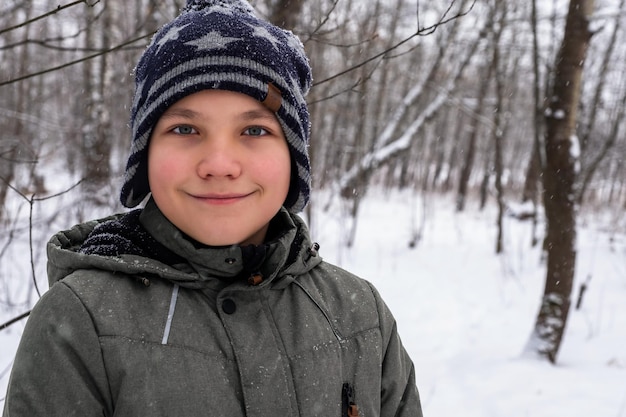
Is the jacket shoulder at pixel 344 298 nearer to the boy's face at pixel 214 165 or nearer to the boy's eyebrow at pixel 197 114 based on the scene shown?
the boy's face at pixel 214 165

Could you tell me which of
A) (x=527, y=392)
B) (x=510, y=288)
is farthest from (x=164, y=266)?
(x=510, y=288)

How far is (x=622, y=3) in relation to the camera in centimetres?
528

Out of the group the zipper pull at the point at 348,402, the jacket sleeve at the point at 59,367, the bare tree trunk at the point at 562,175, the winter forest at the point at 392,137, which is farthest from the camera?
the bare tree trunk at the point at 562,175

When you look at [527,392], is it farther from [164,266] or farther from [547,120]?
[164,266]

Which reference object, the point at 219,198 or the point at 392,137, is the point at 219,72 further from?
the point at 392,137

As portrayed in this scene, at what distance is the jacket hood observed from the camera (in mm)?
1009

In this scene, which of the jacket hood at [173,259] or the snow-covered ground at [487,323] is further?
the snow-covered ground at [487,323]

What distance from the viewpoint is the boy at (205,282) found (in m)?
0.91

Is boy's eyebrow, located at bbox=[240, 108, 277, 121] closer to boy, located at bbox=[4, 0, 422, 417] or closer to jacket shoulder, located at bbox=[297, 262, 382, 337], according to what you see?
boy, located at bbox=[4, 0, 422, 417]

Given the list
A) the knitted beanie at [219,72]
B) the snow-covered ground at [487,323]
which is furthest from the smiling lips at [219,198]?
the snow-covered ground at [487,323]

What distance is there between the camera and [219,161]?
100 cm

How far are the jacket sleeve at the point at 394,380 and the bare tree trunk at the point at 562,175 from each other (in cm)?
294

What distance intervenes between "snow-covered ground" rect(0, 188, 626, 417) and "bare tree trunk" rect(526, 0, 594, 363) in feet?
1.27

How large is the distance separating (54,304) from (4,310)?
3544mm
